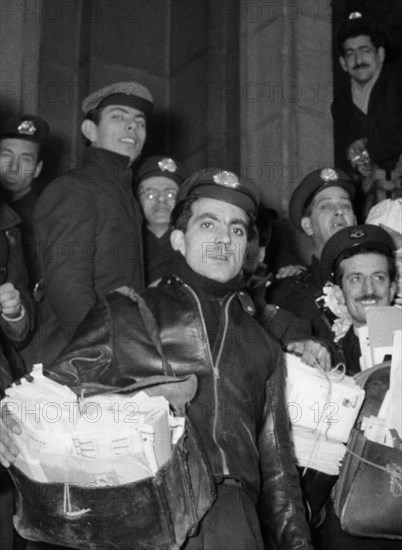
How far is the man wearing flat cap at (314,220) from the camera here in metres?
5.56

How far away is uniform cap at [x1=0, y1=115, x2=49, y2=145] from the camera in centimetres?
574

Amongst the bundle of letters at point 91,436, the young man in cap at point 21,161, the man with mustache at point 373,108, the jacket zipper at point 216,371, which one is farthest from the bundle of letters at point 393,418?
the man with mustache at point 373,108

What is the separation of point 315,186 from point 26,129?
151 centimetres

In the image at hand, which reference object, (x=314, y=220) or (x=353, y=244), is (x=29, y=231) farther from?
(x=353, y=244)

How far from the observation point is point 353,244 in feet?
17.3

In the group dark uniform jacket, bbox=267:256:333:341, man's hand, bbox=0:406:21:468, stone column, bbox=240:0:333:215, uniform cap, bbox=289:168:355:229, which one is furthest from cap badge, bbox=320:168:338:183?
man's hand, bbox=0:406:21:468

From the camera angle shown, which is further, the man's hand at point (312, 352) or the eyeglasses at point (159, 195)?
the eyeglasses at point (159, 195)

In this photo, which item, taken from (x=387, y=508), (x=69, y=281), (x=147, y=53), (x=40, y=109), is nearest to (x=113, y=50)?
(x=147, y=53)

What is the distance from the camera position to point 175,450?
11.3ft

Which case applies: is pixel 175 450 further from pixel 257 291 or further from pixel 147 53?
pixel 147 53

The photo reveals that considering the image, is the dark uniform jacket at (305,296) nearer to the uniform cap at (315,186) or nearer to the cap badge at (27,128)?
the uniform cap at (315,186)

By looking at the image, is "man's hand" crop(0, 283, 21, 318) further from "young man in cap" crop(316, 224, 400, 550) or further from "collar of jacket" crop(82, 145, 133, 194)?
"young man in cap" crop(316, 224, 400, 550)

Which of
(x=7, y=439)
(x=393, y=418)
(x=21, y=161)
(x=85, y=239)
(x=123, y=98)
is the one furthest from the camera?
(x=21, y=161)

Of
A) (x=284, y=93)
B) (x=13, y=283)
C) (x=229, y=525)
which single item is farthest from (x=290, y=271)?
(x=229, y=525)
